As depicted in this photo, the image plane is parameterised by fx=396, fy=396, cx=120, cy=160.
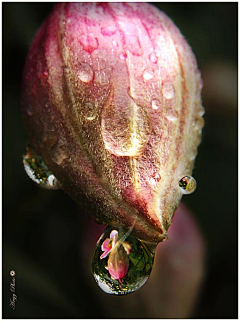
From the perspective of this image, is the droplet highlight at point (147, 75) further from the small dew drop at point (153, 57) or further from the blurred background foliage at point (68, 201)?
the blurred background foliage at point (68, 201)

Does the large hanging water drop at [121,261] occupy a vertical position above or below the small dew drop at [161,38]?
below

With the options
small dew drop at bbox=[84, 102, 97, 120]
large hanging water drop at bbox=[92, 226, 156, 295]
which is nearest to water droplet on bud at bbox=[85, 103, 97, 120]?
small dew drop at bbox=[84, 102, 97, 120]

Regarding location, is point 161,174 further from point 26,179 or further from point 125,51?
point 26,179

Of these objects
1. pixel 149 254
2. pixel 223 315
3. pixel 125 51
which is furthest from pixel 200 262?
pixel 125 51

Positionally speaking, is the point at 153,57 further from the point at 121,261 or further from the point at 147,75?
the point at 121,261

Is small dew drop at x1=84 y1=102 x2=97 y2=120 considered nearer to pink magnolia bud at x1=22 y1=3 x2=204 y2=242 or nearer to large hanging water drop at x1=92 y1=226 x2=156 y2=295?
pink magnolia bud at x1=22 y1=3 x2=204 y2=242

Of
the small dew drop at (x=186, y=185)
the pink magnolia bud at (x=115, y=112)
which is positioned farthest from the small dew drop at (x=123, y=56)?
the small dew drop at (x=186, y=185)

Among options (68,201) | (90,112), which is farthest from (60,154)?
(68,201)
